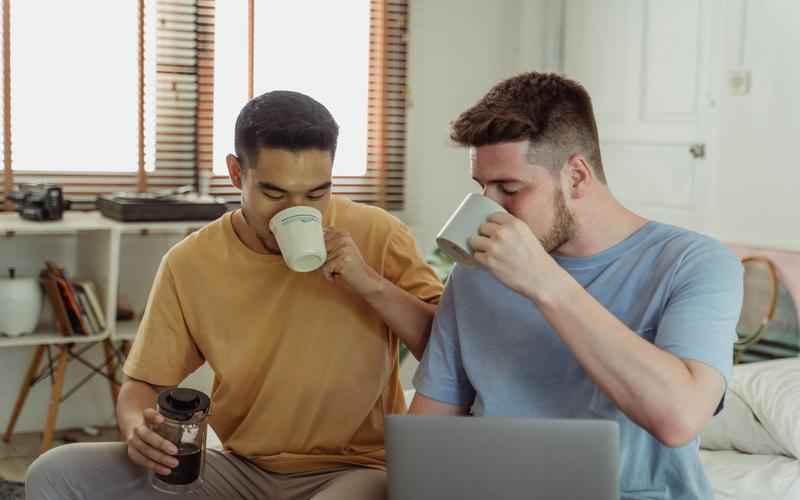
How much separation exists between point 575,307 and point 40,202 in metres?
2.54

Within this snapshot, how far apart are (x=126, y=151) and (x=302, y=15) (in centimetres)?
88

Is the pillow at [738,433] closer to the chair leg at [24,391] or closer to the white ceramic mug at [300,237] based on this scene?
the white ceramic mug at [300,237]

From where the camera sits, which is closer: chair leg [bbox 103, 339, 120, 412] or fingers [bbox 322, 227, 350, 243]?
fingers [bbox 322, 227, 350, 243]

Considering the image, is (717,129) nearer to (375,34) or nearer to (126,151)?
(375,34)

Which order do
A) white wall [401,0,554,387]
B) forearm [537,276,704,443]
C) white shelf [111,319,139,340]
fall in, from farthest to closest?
white wall [401,0,554,387]
white shelf [111,319,139,340]
forearm [537,276,704,443]

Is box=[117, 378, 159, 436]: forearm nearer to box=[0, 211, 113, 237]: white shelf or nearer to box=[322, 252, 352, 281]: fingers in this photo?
box=[322, 252, 352, 281]: fingers

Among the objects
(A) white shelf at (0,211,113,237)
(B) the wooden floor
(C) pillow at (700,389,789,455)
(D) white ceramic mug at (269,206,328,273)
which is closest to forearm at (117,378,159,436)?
(D) white ceramic mug at (269,206,328,273)

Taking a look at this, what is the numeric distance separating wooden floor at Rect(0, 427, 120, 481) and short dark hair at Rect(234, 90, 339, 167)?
2.01 meters

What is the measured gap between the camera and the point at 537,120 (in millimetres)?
1685

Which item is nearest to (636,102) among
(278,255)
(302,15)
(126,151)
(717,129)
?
(717,129)

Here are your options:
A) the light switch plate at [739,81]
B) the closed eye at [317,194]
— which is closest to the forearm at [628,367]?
the closed eye at [317,194]

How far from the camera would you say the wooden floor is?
A: 3.52m

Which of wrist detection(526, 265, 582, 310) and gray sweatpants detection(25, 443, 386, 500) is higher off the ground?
wrist detection(526, 265, 582, 310)

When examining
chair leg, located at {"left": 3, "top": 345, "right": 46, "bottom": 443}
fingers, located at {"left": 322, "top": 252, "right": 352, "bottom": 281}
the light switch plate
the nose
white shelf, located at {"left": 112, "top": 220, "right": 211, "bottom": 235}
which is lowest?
chair leg, located at {"left": 3, "top": 345, "right": 46, "bottom": 443}
